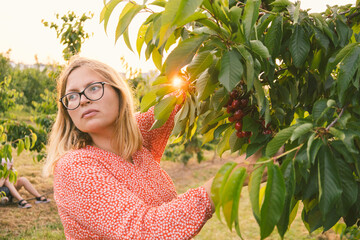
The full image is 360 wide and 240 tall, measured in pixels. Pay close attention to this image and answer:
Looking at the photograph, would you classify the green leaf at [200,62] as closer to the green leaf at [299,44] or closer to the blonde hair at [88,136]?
the green leaf at [299,44]

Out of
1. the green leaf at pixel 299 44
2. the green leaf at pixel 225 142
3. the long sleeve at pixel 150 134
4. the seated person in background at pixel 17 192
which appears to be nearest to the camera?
the green leaf at pixel 299 44

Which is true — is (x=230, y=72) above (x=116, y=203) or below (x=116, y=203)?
above

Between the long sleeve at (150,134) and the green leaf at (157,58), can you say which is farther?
the long sleeve at (150,134)

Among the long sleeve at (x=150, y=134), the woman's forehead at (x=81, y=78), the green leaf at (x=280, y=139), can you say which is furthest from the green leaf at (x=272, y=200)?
the long sleeve at (x=150, y=134)

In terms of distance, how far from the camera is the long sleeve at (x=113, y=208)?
1.13 m

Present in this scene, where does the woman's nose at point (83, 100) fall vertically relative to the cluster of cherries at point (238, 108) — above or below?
above

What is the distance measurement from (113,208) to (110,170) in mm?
280

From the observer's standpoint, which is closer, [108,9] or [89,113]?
[108,9]

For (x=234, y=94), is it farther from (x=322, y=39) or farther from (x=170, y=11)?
(x=170, y=11)

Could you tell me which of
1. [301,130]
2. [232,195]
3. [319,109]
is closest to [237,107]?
[319,109]

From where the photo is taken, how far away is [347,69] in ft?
2.85

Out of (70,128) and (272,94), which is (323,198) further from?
(70,128)

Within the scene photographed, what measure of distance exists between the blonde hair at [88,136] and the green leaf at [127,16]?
69 centimetres

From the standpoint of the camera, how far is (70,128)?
5.60 ft
